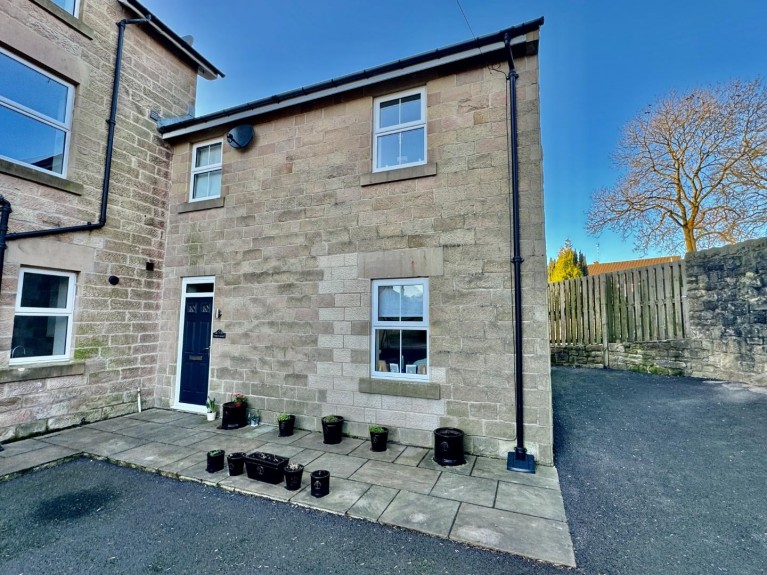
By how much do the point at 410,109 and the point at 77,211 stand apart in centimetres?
534

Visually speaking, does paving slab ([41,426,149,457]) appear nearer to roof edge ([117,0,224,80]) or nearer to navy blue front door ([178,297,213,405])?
navy blue front door ([178,297,213,405])

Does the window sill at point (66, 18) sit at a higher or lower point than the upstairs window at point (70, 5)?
lower

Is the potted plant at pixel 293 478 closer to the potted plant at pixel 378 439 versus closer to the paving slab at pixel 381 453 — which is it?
the paving slab at pixel 381 453

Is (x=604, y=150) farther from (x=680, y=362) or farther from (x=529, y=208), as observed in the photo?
(x=529, y=208)

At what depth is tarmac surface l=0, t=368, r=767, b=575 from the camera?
2.40 metres

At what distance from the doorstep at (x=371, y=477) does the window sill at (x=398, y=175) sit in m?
3.64

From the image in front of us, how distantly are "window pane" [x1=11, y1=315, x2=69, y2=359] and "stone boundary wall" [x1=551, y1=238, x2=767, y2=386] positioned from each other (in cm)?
1168

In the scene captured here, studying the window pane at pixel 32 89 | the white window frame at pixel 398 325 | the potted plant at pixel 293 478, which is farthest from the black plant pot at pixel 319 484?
the window pane at pixel 32 89

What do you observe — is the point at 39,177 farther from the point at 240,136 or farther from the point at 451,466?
the point at 451,466

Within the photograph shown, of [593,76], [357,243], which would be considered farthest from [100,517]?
[593,76]

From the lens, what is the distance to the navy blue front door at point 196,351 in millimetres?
6203

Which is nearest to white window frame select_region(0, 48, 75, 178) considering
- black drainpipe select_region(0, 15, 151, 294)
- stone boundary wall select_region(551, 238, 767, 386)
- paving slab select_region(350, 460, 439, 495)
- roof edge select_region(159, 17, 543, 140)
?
black drainpipe select_region(0, 15, 151, 294)

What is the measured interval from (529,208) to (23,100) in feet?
23.4

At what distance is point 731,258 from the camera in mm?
Answer: 7367
